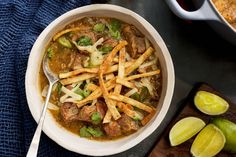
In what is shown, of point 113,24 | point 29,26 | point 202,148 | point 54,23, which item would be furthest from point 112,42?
point 202,148

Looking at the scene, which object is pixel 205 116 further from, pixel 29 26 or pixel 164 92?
pixel 29 26

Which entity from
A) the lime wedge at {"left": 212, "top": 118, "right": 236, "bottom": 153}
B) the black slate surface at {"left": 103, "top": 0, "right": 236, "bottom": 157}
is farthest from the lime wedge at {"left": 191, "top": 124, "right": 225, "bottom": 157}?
the black slate surface at {"left": 103, "top": 0, "right": 236, "bottom": 157}

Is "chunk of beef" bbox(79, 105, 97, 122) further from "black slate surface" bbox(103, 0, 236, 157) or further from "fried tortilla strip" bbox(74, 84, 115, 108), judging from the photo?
"black slate surface" bbox(103, 0, 236, 157)

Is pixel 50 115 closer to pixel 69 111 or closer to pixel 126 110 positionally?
pixel 69 111

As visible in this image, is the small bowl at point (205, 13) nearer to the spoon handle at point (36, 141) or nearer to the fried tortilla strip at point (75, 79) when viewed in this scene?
the fried tortilla strip at point (75, 79)

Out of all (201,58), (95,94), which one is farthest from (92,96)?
(201,58)
